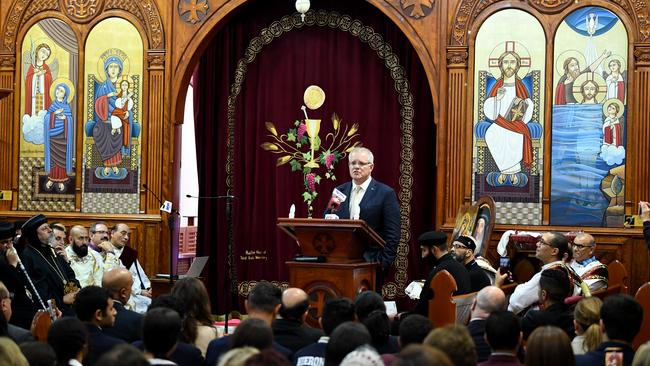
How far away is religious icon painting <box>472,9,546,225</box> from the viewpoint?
10.1 metres

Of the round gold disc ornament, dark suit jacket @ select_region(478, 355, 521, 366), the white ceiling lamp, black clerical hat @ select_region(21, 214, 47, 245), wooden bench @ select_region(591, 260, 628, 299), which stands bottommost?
dark suit jacket @ select_region(478, 355, 521, 366)

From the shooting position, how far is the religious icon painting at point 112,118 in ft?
37.0

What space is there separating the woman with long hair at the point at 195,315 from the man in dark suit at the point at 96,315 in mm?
387

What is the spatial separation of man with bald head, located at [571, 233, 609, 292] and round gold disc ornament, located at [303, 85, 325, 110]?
3.76 metres

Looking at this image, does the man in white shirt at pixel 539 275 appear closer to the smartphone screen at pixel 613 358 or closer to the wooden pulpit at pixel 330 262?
the wooden pulpit at pixel 330 262

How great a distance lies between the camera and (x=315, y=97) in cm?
1150

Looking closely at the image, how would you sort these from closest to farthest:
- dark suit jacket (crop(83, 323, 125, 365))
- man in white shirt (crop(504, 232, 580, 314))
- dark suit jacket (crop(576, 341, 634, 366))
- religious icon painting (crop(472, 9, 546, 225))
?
dark suit jacket (crop(576, 341, 634, 366))
dark suit jacket (crop(83, 323, 125, 365))
man in white shirt (crop(504, 232, 580, 314))
religious icon painting (crop(472, 9, 546, 225))

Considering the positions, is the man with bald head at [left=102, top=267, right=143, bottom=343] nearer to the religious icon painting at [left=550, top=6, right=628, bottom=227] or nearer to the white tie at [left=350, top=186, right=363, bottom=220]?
the white tie at [left=350, top=186, right=363, bottom=220]

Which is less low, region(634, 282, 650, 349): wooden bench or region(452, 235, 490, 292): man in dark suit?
region(452, 235, 490, 292): man in dark suit

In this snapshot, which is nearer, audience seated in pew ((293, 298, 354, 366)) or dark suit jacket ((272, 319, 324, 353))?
audience seated in pew ((293, 298, 354, 366))

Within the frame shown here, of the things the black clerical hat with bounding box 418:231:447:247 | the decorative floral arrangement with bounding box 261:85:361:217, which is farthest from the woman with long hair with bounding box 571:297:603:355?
the decorative floral arrangement with bounding box 261:85:361:217

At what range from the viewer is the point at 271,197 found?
11.7m

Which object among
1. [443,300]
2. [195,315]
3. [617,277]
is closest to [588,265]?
[617,277]

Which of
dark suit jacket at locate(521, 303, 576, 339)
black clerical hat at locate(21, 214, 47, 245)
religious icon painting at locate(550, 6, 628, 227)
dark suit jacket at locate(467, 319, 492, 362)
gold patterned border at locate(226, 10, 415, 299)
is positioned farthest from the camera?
gold patterned border at locate(226, 10, 415, 299)
